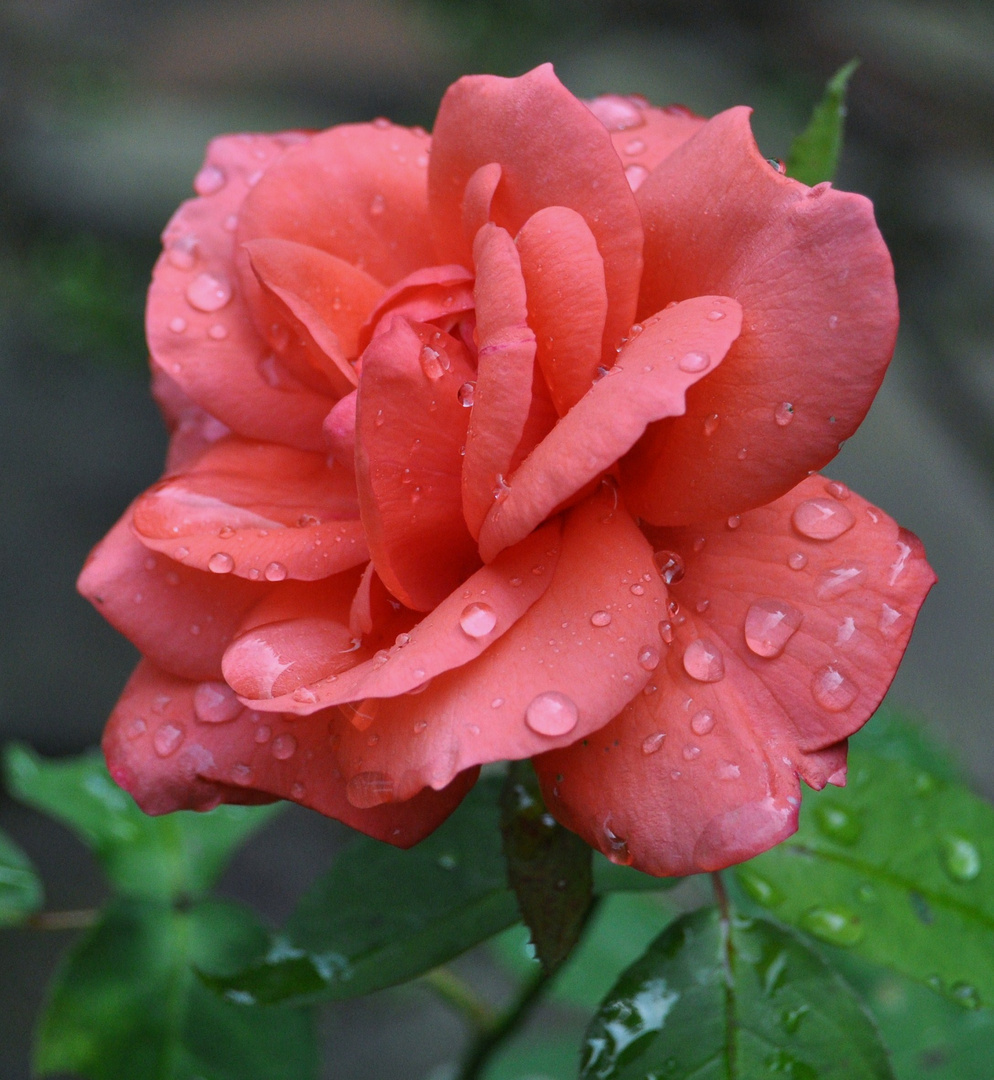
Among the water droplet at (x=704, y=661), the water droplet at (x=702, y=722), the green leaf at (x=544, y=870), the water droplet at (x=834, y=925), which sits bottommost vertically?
Answer: the water droplet at (x=834, y=925)

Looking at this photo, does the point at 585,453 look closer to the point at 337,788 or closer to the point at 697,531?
the point at 697,531

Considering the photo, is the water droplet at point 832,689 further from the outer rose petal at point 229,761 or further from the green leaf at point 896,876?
the green leaf at point 896,876

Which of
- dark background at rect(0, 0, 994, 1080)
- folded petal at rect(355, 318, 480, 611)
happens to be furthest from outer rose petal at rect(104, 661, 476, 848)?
dark background at rect(0, 0, 994, 1080)

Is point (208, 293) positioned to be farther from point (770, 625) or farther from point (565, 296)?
point (770, 625)

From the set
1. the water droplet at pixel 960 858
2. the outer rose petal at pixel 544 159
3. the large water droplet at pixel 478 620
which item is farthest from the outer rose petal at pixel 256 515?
the water droplet at pixel 960 858

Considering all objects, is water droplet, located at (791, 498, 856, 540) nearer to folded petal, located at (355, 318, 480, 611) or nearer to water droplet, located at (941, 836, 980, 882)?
folded petal, located at (355, 318, 480, 611)

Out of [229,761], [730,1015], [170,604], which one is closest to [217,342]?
[170,604]
